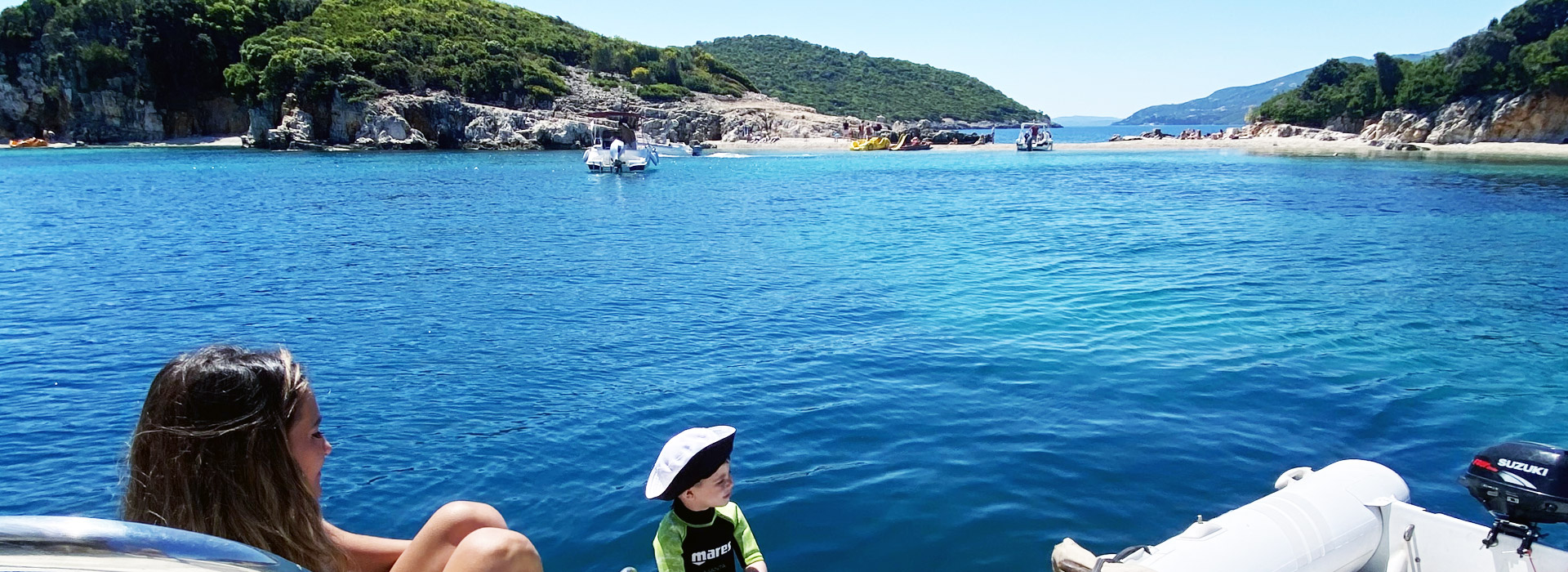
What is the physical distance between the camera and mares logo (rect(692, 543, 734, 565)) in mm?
4762

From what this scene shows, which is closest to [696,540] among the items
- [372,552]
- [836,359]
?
[372,552]

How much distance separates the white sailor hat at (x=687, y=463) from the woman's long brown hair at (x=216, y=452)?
1.87 m

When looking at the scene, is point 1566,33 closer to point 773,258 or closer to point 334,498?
point 773,258

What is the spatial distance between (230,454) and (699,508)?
92.0 inches

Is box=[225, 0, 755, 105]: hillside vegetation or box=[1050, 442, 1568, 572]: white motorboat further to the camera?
box=[225, 0, 755, 105]: hillside vegetation

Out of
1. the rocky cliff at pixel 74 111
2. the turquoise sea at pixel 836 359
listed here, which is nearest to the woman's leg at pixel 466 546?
the turquoise sea at pixel 836 359

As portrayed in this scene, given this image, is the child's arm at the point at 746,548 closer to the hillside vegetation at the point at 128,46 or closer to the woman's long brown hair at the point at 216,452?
the woman's long brown hair at the point at 216,452

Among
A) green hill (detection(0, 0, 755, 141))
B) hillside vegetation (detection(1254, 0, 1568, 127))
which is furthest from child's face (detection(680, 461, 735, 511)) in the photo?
green hill (detection(0, 0, 755, 141))

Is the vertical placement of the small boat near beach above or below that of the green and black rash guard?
above

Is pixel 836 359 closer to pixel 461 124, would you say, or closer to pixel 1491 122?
pixel 1491 122

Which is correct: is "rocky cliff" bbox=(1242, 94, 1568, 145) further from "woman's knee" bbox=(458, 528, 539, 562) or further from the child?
"woman's knee" bbox=(458, 528, 539, 562)

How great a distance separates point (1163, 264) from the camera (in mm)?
20297

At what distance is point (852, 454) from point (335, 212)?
29044 mm

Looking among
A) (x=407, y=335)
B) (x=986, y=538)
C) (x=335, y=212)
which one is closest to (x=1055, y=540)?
(x=986, y=538)
